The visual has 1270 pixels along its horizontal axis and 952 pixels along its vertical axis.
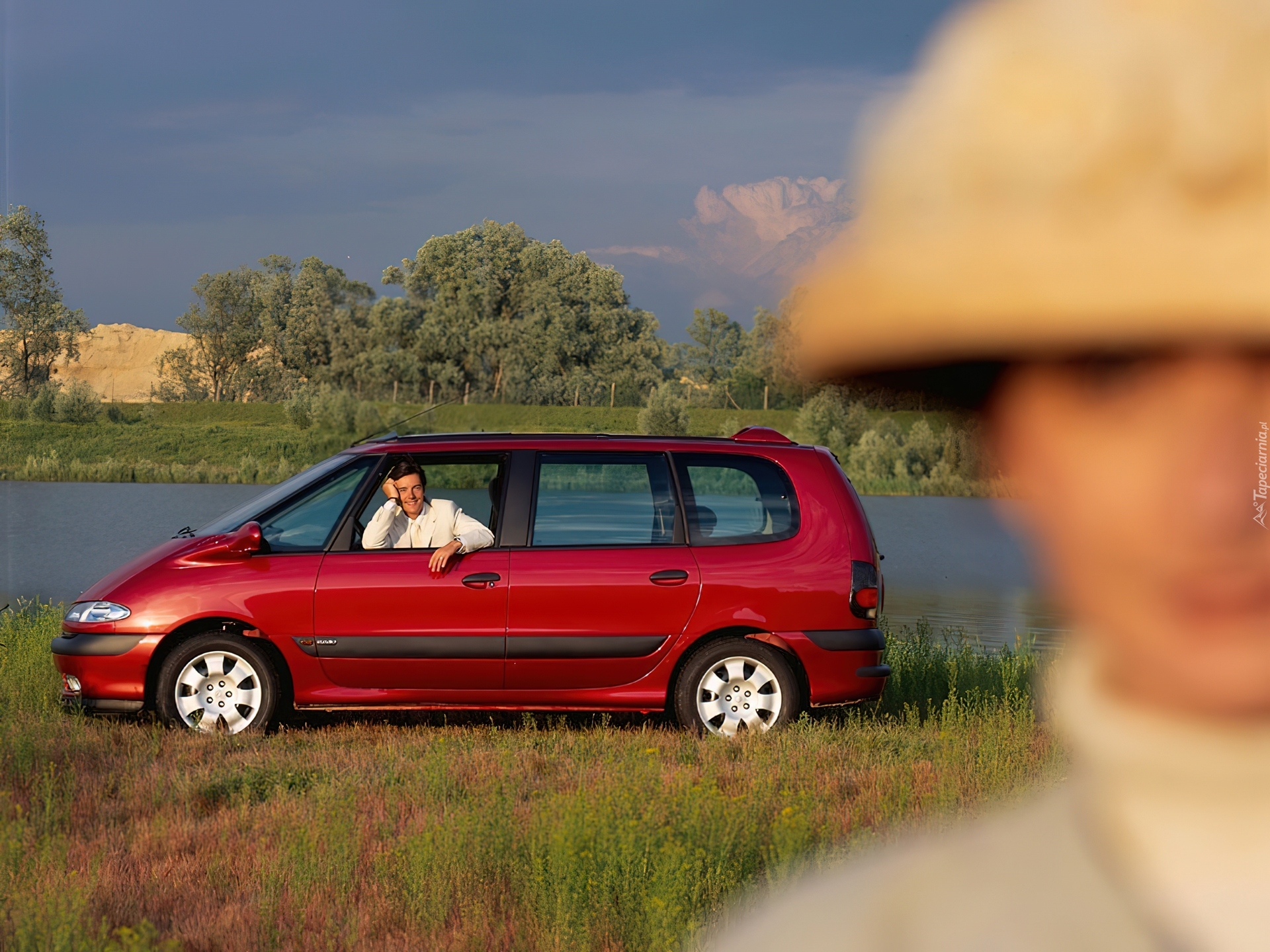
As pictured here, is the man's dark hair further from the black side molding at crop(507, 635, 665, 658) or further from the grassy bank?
the grassy bank

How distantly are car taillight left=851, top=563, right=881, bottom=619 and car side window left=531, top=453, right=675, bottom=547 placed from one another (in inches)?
44.7

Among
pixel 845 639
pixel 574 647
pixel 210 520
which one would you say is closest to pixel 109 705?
pixel 574 647

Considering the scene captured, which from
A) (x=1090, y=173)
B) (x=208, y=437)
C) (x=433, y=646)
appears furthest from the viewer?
(x=208, y=437)

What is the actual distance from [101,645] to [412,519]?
197 centimetres

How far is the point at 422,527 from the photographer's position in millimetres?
8312

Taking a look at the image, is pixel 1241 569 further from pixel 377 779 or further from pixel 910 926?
pixel 377 779

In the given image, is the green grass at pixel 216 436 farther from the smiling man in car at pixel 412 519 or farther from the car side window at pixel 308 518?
the smiling man in car at pixel 412 519

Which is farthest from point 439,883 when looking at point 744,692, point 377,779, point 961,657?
point 961,657

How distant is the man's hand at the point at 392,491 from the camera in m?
8.34

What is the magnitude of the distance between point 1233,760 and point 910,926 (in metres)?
0.15

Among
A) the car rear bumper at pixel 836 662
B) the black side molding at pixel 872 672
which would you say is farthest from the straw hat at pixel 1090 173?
the black side molding at pixel 872 672

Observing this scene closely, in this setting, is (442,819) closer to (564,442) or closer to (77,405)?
(564,442)

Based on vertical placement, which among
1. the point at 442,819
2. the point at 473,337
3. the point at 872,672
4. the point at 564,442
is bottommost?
the point at 442,819

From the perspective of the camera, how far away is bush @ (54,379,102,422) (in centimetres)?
7444
